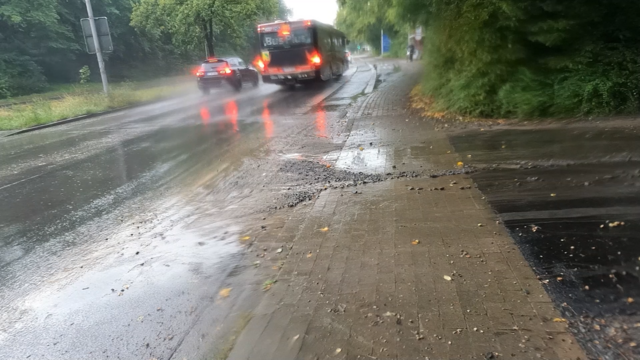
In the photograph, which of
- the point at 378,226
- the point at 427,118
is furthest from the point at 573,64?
the point at 378,226

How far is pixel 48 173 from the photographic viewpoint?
9.10 metres

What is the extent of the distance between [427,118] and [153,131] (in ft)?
25.0

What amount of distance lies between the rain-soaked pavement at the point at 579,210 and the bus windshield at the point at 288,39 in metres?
15.2

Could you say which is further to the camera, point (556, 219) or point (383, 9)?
point (383, 9)

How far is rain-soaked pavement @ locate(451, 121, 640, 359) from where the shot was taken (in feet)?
10.5

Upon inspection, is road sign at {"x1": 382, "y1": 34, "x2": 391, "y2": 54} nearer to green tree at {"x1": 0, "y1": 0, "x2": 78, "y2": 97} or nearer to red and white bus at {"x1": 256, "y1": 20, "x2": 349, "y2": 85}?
green tree at {"x1": 0, "y1": 0, "x2": 78, "y2": 97}

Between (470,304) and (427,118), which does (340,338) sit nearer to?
(470,304)

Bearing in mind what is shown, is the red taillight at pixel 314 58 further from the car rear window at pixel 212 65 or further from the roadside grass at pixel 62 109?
the roadside grass at pixel 62 109

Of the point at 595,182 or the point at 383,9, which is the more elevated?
the point at 383,9

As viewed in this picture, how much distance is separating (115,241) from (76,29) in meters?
39.1

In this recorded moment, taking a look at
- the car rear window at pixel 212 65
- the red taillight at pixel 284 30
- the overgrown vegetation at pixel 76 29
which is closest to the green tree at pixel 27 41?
the overgrown vegetation at pixel 76 29

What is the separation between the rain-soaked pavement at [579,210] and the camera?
3.19 metres

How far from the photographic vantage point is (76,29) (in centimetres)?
3819

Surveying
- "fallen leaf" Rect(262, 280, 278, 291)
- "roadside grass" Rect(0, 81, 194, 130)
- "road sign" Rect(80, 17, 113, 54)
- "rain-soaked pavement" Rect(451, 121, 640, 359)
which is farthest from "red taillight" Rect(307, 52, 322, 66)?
"fallen leaf" Rect(262, 280, 278, 291)
